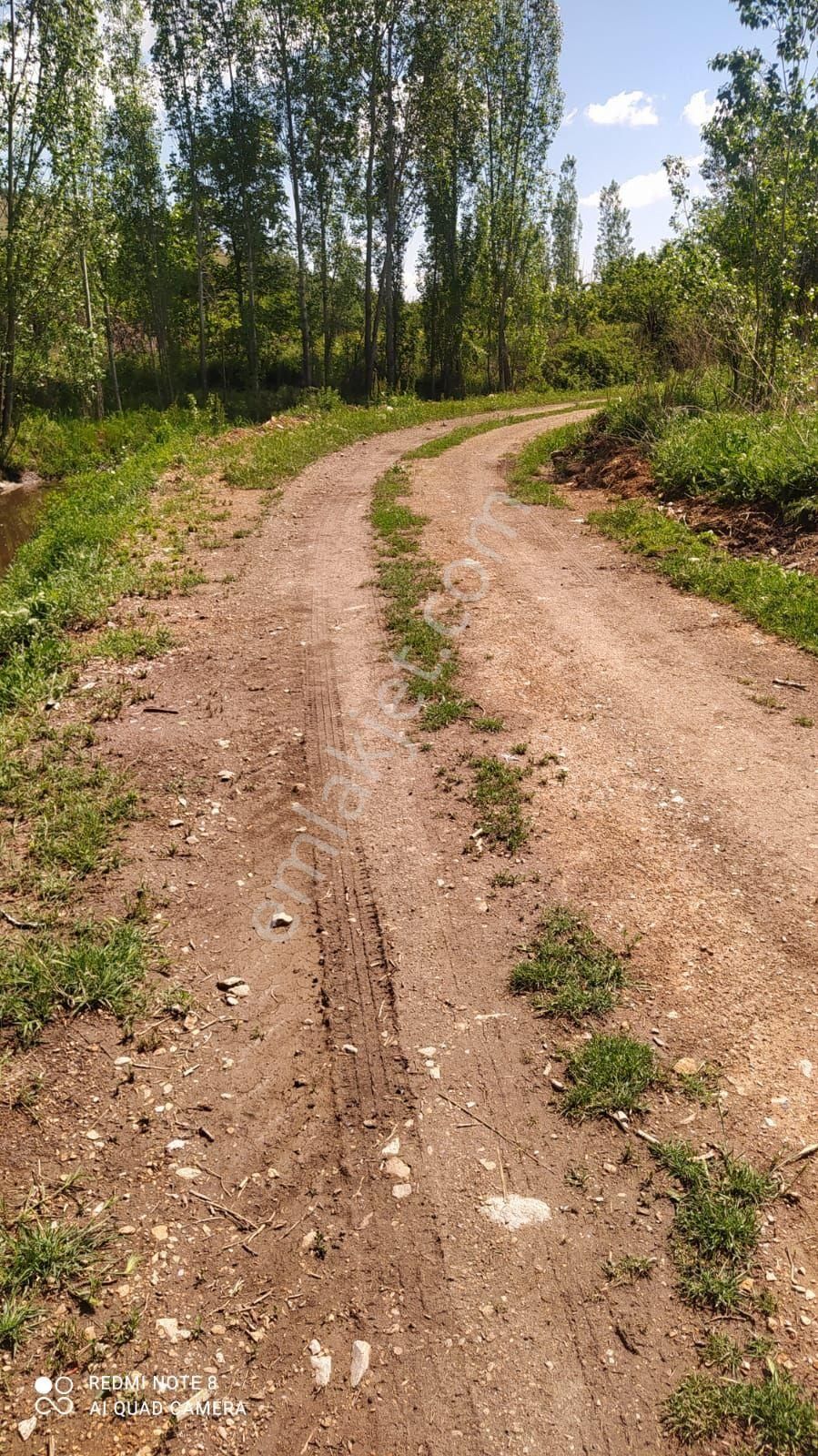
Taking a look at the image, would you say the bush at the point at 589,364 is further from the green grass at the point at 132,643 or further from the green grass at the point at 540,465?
the green grass at the point at 132,643

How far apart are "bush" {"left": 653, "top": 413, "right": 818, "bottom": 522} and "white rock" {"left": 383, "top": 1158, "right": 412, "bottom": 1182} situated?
A: 7908mm

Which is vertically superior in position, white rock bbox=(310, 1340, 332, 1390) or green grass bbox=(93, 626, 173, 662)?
green grass bbox=(93, 626, 173, 662)

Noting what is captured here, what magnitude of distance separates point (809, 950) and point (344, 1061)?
215cm

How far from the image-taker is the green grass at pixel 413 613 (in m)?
5.92

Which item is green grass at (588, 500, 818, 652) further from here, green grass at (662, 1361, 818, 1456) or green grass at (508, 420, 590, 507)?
green grass at (662, 1361, 818, 1456)

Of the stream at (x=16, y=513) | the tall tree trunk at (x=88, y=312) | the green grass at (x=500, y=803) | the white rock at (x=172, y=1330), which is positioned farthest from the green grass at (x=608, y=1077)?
the tall tree trunk at (x=88, y=312)

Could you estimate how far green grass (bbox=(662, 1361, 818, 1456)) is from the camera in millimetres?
2035

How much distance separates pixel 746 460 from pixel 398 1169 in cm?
898

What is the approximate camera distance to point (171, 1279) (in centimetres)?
248

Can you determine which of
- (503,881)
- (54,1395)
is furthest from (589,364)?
(54,1395)

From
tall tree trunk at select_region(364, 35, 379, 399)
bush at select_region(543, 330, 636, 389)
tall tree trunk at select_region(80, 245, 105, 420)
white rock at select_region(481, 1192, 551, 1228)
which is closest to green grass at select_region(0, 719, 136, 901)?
white rock at select_region(481, 1192, 551, 1228)

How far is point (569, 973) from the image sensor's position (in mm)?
3490

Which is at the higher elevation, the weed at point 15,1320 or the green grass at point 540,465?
the green grass at point 540,465

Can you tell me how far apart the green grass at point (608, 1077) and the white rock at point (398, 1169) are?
0.63 metres
